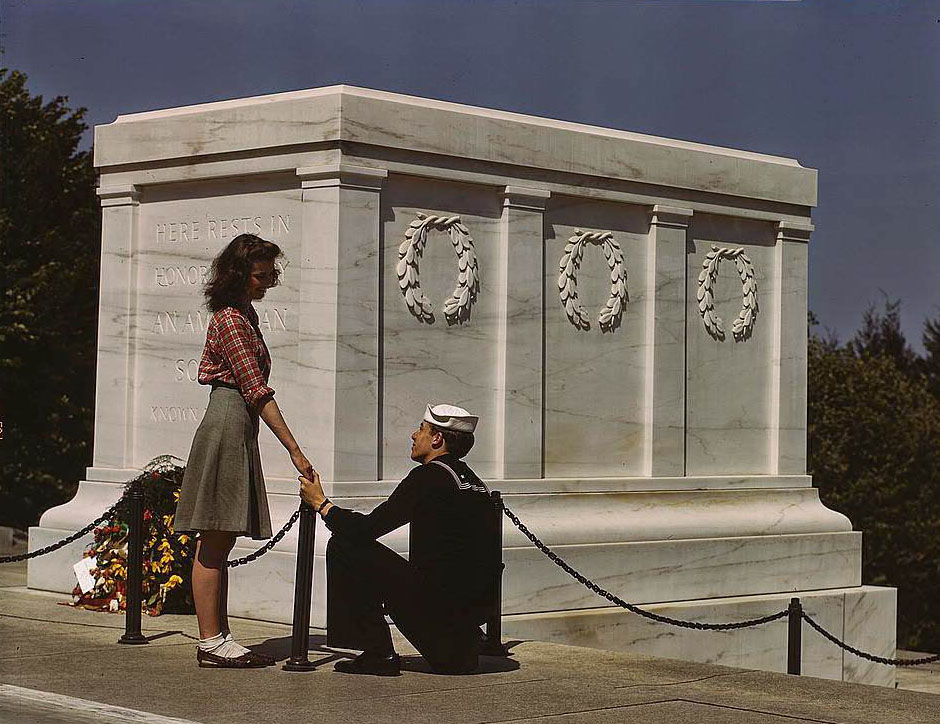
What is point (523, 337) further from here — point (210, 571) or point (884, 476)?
point (884, 476)

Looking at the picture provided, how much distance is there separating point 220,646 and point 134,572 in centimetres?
125

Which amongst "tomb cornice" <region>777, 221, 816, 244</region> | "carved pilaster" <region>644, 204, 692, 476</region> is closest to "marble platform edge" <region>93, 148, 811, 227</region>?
"tomb cornice" <region>777, 221, 816, 244</region>

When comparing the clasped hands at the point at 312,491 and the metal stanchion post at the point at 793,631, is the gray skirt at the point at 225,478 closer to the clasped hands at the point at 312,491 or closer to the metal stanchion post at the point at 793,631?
the clasped hands at the point at 312,491

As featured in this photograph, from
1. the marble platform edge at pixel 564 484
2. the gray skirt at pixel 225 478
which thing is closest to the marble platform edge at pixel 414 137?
the marble platform edge at pixel 564 484

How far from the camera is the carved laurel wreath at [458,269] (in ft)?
39.4

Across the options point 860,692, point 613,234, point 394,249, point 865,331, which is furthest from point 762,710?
point 865,331

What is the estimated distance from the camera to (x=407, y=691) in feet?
28.0

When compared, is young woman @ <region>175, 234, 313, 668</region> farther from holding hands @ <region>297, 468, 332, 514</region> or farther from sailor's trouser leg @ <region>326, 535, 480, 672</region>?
sailor's trouser leg @ <region>326, 535, 480, 672</region>

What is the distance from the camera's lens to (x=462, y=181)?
485 inches

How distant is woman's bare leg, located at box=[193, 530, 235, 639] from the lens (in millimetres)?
8859

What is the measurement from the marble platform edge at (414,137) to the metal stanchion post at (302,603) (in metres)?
3.43

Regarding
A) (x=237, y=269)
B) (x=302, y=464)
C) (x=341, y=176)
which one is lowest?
(x=302, y=464)

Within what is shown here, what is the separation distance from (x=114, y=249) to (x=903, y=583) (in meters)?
26.8

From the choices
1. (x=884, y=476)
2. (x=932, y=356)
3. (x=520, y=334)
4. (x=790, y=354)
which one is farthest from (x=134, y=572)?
(x=932, y=356)
